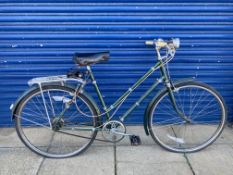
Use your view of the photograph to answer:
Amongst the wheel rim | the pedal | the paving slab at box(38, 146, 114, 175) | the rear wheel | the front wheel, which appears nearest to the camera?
the paving slab at box(38, 146, 114, 175)

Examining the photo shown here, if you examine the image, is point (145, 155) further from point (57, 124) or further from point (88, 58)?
point (88, 58)

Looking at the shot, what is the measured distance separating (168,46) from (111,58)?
945 millimetres

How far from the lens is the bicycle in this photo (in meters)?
3.87

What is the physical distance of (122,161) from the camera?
13.1 feet

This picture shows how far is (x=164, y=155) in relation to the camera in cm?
412

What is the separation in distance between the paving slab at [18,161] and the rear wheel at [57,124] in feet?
0.41

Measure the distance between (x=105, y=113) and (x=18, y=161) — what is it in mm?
1227

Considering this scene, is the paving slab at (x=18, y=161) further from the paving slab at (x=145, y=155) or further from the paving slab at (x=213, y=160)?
the paving slab at (x=213, y=160)

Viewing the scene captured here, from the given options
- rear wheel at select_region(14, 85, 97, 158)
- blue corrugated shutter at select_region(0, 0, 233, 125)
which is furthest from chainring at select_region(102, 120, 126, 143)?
blue corrugated shutter at select_region(0, 0, 233, 125)

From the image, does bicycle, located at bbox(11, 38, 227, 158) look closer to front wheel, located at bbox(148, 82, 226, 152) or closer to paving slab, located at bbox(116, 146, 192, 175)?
front wheel, located at bbox(148, 82, 226, 152)

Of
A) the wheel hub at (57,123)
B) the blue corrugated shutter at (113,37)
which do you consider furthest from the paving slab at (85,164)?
the blue corrugated shutter at (113,37)

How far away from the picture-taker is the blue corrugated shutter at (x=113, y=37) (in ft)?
14.1

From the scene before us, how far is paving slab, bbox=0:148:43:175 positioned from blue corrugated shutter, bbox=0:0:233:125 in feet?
2.85

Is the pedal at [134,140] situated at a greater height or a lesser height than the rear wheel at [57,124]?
lesser
